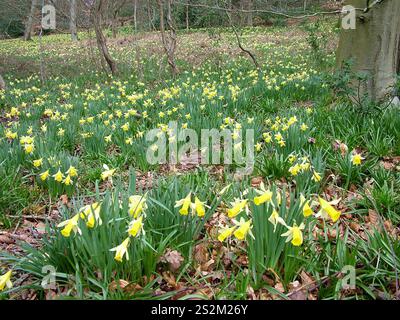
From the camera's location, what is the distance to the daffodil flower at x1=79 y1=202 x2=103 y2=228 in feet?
5.69

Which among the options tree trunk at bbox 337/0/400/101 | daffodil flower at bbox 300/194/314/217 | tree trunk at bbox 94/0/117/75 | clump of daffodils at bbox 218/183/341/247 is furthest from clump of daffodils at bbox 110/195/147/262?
tree trunk at bbox 94/0/117/75

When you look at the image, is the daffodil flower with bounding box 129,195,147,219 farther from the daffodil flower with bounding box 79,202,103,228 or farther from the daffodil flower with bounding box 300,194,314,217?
the daffodil flower with bounding box 300,194,314,217

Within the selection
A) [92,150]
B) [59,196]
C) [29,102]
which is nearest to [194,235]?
[59,196]

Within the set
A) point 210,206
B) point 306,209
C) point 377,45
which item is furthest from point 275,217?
point 377,45

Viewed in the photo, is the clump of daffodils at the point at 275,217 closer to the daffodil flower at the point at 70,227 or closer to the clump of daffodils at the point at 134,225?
the clump of daffodils at the point at 134,225

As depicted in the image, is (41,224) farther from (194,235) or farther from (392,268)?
(392,268)

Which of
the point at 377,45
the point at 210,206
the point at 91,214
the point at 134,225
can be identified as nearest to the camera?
the point at 134,225

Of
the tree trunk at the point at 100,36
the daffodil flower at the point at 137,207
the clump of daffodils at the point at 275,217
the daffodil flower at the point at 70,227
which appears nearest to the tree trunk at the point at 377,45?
the clump of daffodils at the point at 275,217

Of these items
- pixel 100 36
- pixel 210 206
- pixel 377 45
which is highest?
pixel 100 36

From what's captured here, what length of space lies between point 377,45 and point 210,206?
3.51 m

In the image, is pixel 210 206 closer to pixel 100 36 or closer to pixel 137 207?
pixel 137 207

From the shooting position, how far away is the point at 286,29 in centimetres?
1908

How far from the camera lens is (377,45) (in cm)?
453

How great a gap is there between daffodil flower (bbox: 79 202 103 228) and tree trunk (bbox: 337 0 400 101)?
376 cm
